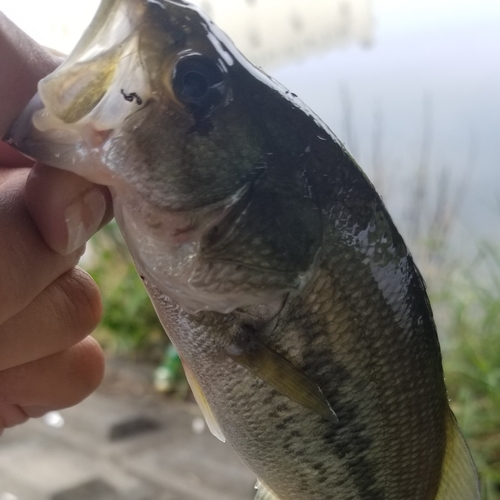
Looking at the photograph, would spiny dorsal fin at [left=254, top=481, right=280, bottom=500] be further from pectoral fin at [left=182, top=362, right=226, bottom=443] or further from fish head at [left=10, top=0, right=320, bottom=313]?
fish head at [left=10, top=0, right=320, bottom=313]

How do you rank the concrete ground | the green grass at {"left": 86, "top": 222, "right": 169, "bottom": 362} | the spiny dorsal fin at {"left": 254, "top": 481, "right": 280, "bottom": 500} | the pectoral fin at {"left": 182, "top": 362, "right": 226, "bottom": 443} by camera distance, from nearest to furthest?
the pectoral fin at {"left": 182, "top": 362, "right": 226, "bottom": 443} → the spiny dorsal fin at {"left": 254, "top": 481, "right": 280, "bottom": 500} → the concrete ground → the green grass at {"left": 86, "top": 222, "right": 169, "bottom": 362}

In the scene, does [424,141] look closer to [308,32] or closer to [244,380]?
[308,32]

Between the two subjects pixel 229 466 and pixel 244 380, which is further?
pixel 229 466

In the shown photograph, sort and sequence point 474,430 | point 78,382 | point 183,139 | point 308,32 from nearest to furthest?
point 183,139
point 78,382
point 474,430
point 308,32

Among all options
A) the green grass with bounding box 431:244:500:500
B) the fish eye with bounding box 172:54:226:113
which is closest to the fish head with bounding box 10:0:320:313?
the fish eye with bounding box 172:54:226:113

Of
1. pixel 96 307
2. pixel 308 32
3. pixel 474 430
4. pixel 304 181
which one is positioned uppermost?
pixel 308 32

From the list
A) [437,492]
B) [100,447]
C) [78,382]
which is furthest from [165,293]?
[100,447]

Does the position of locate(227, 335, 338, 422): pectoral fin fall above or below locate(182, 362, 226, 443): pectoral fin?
above
